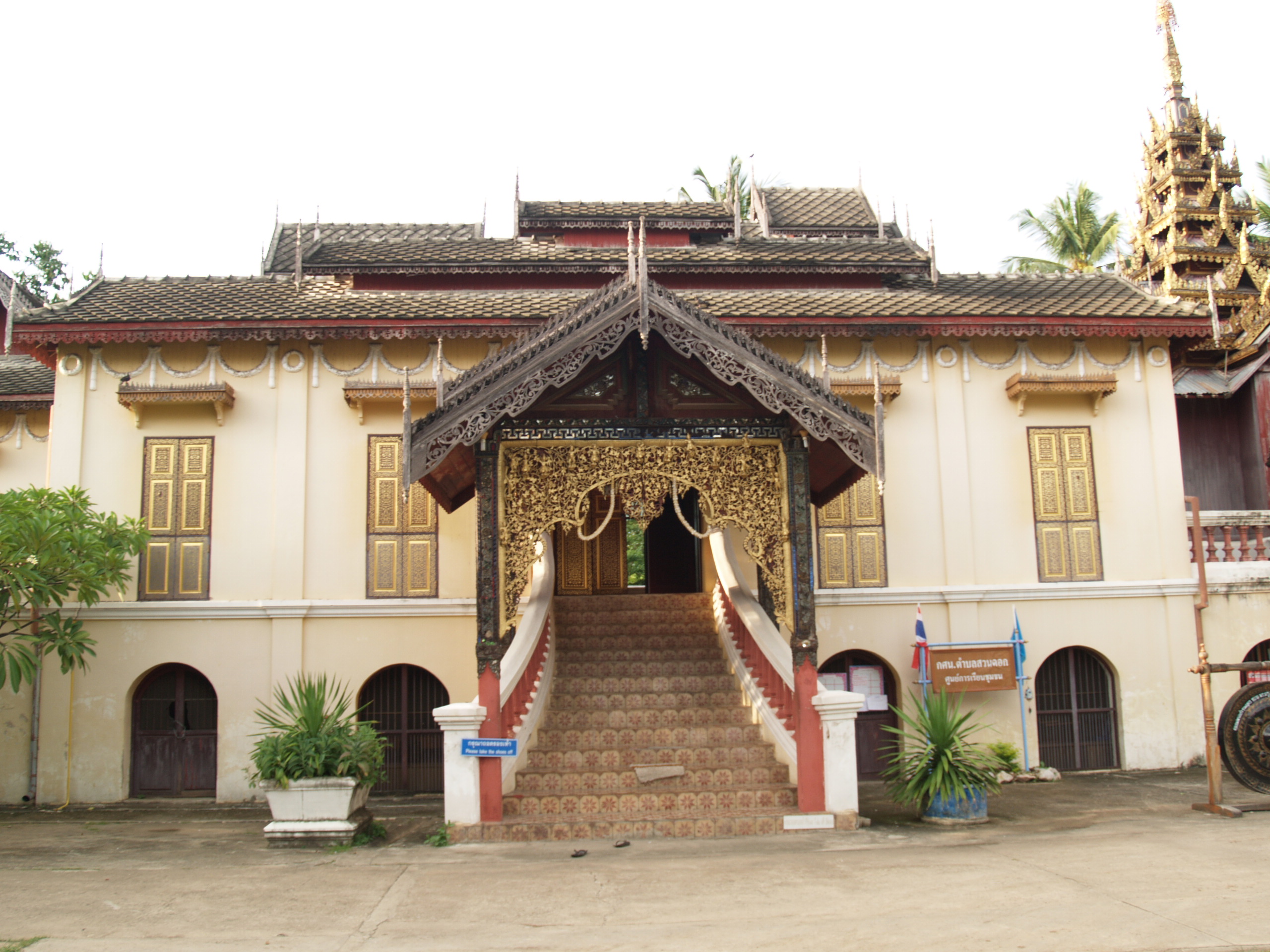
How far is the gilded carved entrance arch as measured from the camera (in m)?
8.63

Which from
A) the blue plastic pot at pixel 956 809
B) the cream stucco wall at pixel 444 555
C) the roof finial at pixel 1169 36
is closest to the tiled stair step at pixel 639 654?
the cream stucco wall at pixel 444 555

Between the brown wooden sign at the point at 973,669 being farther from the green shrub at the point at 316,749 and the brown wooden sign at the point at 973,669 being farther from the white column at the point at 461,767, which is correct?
the green shrub at the point at 316,749

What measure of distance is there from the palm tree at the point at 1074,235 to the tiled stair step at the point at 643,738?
85.7 ft

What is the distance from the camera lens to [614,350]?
8.31 metres

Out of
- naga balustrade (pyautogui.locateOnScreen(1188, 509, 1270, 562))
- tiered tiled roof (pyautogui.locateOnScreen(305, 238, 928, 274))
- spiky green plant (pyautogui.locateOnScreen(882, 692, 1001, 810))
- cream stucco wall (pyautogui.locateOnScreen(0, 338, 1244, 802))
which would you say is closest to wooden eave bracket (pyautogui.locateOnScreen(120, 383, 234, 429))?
cream stucco wall (pyautogui.locateOnScreen(0, 338, 1244, 802))

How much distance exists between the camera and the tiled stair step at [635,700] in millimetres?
9922

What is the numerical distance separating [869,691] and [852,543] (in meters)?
1.82

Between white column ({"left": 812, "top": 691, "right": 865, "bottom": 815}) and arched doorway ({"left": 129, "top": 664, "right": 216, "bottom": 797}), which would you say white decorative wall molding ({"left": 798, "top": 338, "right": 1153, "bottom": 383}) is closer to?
white column ({"left": 812, "top": 691, "right": 865, "bottom": 815})

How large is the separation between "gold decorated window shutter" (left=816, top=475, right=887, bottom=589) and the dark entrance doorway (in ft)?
9.50

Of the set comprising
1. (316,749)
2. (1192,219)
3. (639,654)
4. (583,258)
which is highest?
(1192,219)

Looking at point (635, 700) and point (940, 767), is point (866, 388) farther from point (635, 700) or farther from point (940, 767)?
point (940, 767)

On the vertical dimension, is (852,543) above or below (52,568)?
above

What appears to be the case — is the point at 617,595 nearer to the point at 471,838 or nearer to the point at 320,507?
the point at 320,507

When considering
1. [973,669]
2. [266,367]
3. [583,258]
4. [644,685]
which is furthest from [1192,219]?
[266,367]
